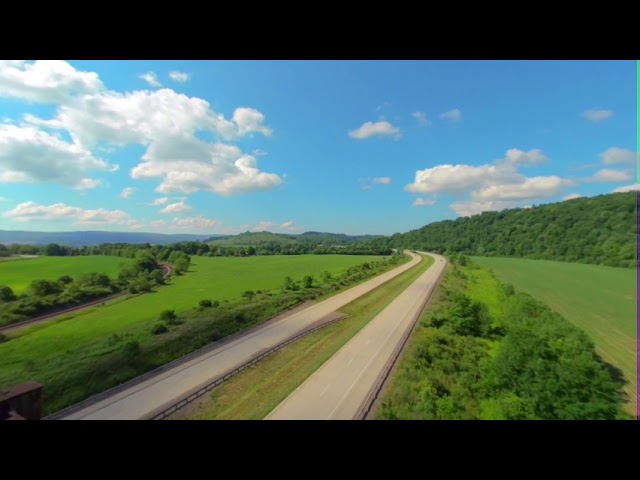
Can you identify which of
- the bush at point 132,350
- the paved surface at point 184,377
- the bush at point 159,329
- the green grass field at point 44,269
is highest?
the green grass field at point 44,269

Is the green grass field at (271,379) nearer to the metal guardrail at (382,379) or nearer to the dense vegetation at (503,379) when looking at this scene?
the metal guardrail at (382,379)

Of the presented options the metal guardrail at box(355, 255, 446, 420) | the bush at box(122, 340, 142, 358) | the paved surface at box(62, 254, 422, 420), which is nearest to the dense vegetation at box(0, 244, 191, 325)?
the bush at box(122, 340, 142, 358)

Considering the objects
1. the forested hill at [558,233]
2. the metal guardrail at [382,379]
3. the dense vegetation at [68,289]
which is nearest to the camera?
the metal guardrail at [382,379]

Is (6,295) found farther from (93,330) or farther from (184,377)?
(184,377)

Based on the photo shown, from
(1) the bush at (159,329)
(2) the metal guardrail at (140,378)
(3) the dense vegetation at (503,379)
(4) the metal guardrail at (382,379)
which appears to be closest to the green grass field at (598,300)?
(3) the dense vegetation at (503,379)

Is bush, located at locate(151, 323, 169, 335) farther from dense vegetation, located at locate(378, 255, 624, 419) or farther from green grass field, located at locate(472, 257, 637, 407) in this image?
green grass field, located at locate(472, 257, 637, 407)
